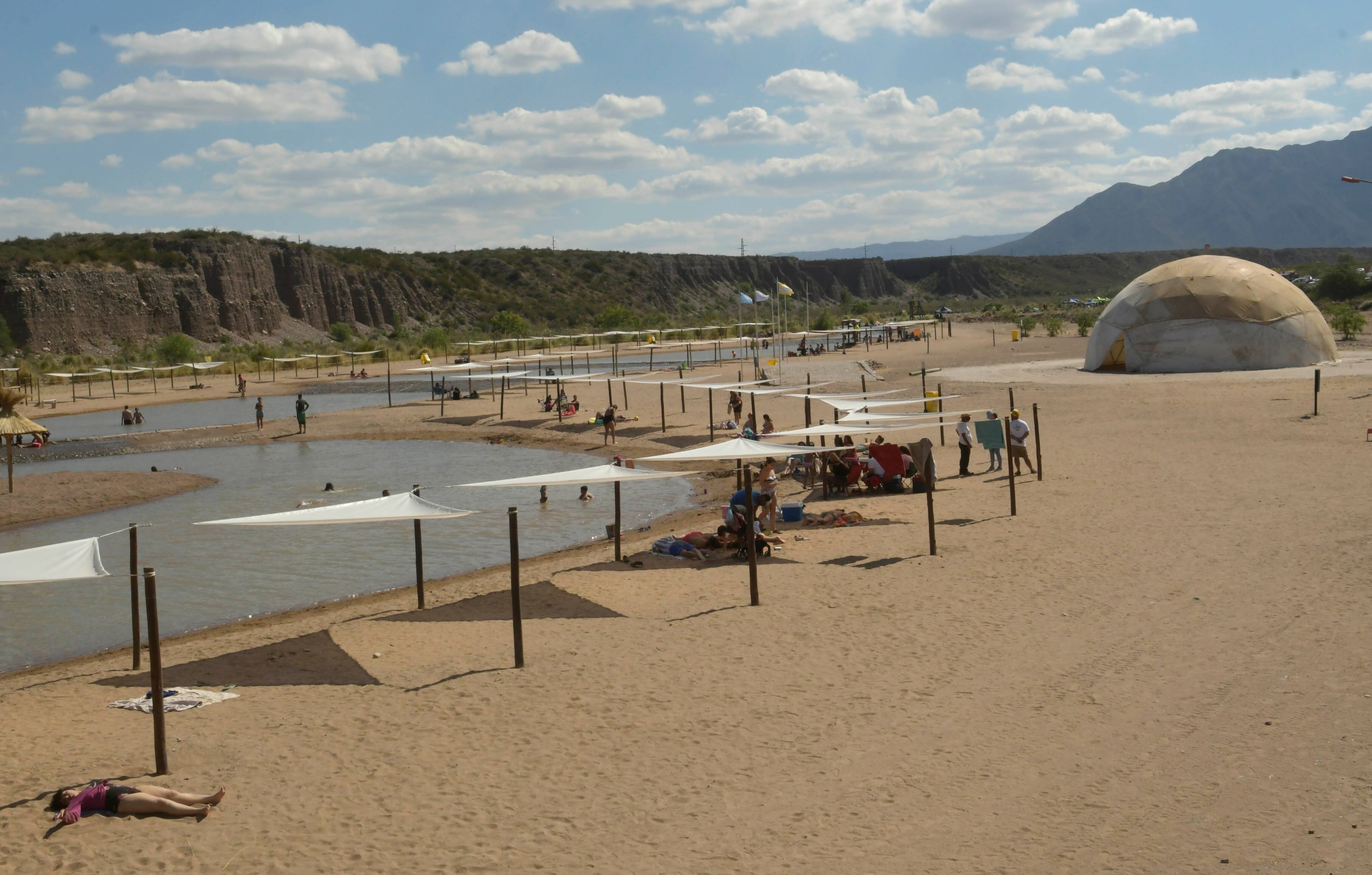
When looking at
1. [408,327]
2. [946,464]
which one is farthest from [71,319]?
[946,464]

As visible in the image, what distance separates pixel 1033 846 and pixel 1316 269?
11730 cm

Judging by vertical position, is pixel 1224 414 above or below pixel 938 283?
below

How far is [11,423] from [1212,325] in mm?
34836

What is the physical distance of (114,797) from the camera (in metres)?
6.88

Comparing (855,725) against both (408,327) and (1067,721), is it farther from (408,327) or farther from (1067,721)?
(408,327)

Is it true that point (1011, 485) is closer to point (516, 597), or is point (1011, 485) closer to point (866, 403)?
point (866, 403)

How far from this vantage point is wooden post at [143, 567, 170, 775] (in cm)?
739

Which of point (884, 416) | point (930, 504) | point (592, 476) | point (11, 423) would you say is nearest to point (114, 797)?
point (592, 476)

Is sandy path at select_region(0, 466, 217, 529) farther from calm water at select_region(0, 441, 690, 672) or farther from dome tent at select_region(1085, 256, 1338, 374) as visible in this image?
dome tent at select_region(1085, 256, 1338, 374)

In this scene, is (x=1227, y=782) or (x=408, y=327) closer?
(x=1227, y=782)

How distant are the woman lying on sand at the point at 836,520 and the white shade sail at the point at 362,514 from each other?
6.77 meters

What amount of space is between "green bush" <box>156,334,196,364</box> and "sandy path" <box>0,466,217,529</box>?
43.8 meters

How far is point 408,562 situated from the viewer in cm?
1688

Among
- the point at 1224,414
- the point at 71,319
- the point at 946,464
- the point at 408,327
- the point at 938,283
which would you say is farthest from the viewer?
the point at 938,283
